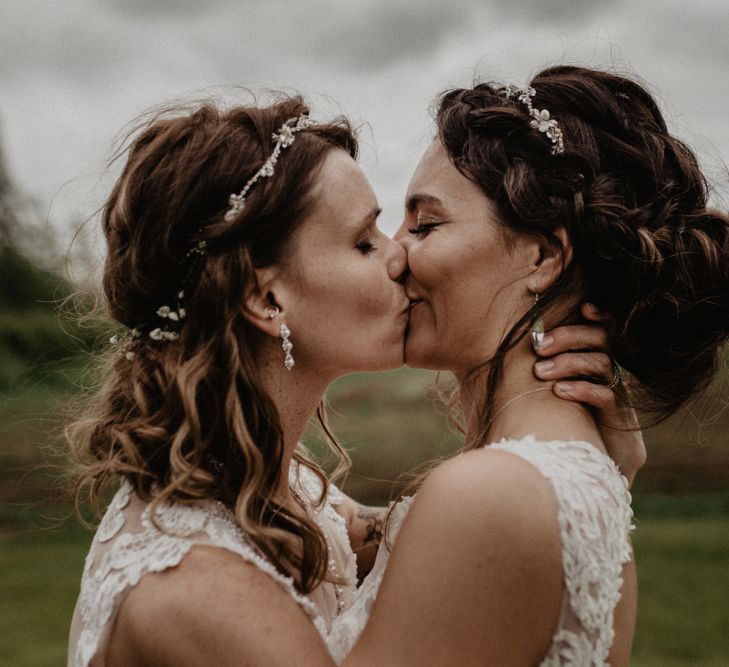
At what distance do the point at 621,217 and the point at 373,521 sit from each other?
6.27ft

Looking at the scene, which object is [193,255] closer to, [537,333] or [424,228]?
[424,228]

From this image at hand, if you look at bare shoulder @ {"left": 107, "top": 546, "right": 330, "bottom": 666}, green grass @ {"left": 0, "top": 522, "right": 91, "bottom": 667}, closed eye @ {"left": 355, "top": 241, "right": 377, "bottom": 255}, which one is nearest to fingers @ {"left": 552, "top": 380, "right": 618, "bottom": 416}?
closed eye @ {"left": 355, "top": 241, "right": 377, "bottom": 255}

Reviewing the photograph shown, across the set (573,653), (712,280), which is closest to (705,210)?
(712,280)

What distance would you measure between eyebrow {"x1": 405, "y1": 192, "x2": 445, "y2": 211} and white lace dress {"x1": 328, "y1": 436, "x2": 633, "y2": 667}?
1.10 m

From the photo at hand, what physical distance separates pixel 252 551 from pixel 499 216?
59.2 inches

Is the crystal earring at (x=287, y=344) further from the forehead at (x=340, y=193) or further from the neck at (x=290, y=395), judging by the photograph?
the forehead at (x=340, y=193)

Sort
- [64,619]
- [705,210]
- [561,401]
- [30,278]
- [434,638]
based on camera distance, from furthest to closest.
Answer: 1. [30,278]
2. [64,619]
3. [705,210]
4. [561,401]
5. [434,638]

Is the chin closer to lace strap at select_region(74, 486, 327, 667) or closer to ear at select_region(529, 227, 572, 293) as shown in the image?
ear at select_region(529, 227, 572, 293)

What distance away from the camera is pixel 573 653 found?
8.83ft

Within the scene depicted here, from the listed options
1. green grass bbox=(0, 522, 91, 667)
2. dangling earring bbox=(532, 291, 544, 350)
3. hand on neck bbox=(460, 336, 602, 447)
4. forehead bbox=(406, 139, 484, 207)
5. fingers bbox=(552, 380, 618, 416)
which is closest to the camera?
hand on neck bbox=(460, 336, 602, 447)

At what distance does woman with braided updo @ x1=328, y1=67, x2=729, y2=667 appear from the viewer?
8.55 feet

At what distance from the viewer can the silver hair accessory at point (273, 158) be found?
322cm

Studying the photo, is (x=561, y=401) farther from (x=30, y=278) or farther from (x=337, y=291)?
(x=30, y=278)

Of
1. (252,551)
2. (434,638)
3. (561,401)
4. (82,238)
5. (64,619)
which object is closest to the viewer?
(434,638)
